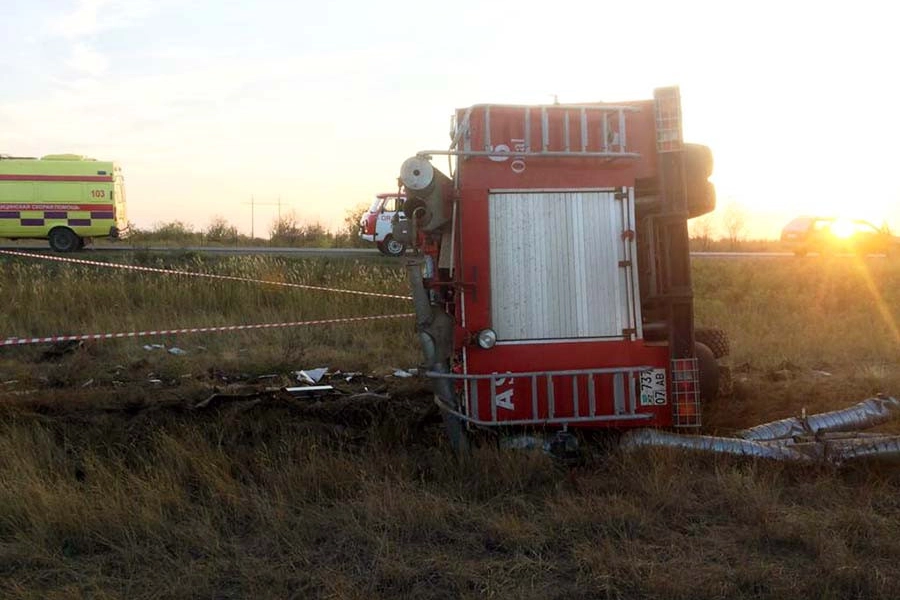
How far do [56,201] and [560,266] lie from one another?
1902 centimetres

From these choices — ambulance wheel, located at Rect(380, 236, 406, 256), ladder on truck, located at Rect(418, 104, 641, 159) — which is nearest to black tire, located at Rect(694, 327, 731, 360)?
ladder on truck, located at Rect(418, 104, 641, 159)

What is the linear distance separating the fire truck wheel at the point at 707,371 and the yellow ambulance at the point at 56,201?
729 inches

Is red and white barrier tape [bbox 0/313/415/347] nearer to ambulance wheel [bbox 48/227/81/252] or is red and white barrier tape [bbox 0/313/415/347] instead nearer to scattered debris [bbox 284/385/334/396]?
scattered debris [bbox 284/385/334/396]

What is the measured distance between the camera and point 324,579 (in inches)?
148

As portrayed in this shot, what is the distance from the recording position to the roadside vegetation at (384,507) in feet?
12.5

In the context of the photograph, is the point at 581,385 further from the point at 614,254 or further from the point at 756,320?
the point at 756,320

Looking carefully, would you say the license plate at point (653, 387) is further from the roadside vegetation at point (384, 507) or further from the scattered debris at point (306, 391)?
the scattered debris at point (306, 391)

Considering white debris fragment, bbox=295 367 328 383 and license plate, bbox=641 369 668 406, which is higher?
license plate, bbox=641 369 668 406

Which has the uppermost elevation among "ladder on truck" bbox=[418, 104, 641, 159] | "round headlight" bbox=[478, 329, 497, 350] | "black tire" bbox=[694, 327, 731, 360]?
"ladder on truck" bbox=[418, 104, 641, 159]

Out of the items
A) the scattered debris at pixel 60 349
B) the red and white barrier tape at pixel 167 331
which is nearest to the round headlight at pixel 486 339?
the red and white barrier tape at pixel 167 331

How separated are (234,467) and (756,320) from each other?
10.2m

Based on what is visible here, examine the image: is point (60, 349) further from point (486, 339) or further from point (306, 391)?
point (486, 339)

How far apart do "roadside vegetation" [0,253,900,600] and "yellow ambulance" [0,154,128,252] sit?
551 inches

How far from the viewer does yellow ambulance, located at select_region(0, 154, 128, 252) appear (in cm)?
2102
